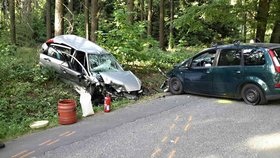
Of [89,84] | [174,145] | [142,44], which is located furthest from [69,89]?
[174,145]

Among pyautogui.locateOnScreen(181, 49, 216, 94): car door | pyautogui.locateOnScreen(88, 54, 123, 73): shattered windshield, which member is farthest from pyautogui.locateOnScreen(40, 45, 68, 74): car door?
pyautogui.locateOnScreen(181, 49, 216, 94): car door

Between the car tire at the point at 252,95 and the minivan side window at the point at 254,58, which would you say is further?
the car tire at the point at 252,95

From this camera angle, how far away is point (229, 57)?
33.1 feet

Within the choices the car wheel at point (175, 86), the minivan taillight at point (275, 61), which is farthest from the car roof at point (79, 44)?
the minivan taillight at point (275, 61)

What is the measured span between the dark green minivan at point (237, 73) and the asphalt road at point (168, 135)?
0.42m

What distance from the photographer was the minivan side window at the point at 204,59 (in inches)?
421

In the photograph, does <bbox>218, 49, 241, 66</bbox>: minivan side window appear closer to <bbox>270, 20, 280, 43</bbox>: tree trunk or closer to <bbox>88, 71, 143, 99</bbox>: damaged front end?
<bbox>88, 71, 143, 99</bbox>: damaged front end

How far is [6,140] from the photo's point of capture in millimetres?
7742

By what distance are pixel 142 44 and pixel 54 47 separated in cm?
433

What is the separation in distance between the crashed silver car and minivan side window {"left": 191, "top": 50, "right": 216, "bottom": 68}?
2269 millimetres

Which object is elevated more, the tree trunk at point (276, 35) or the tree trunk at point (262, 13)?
the tree trunk at point (262, 13)

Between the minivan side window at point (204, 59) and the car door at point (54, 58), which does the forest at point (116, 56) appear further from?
the minivan side window at point (204, 59)

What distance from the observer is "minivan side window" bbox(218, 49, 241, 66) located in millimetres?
9820

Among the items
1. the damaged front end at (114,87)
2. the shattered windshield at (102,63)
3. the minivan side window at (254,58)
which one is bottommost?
the damaged front end at (114,87)
